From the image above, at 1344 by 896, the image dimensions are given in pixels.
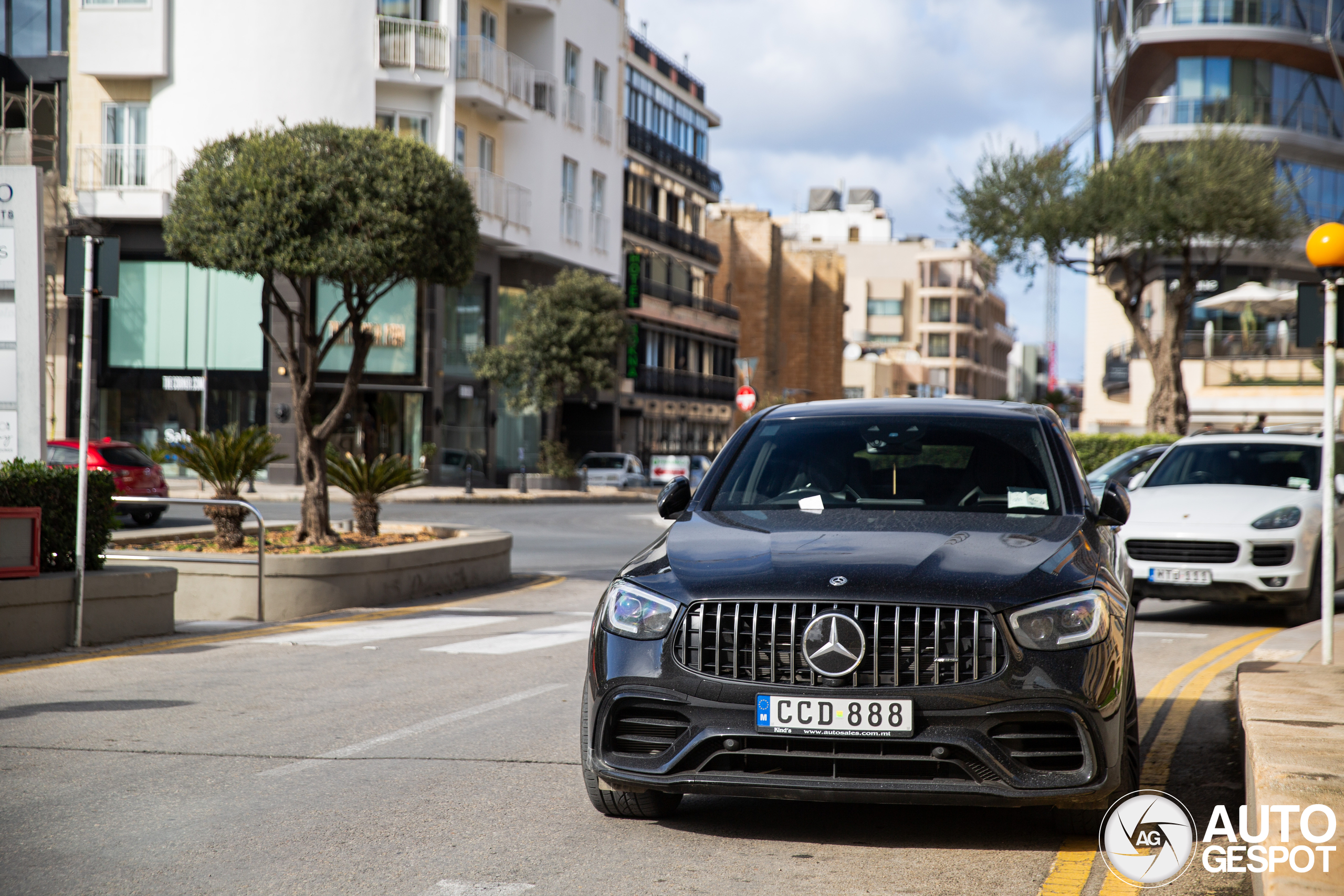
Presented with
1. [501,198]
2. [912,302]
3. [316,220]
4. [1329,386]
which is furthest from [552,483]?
[912,302]

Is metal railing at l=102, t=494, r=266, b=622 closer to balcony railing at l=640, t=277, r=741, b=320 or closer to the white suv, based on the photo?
the white suv

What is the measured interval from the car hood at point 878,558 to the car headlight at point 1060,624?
0.13 ft

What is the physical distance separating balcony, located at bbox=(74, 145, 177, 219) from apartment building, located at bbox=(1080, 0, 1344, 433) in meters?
32.0

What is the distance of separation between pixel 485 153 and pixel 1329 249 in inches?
1417

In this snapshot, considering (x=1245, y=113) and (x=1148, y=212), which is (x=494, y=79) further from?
(x=1245, y=113)

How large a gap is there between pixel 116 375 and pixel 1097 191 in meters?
26.8

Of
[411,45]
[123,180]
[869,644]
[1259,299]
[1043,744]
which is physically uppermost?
[411,45]

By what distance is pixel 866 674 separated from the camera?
4.37 m

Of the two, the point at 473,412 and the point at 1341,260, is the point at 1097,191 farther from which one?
the point at 1341,260

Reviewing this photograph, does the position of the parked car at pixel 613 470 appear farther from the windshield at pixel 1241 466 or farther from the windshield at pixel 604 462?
the windshield at pixel 1241 466

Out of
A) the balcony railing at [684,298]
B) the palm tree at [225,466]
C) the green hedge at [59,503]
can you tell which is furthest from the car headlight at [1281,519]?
the balcony railing at [684,298]

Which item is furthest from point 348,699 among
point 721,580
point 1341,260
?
point 1341,260

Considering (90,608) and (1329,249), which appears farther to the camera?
(90,608)

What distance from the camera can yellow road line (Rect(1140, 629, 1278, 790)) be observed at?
19.2 ft
